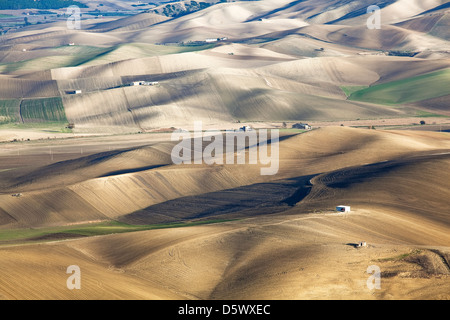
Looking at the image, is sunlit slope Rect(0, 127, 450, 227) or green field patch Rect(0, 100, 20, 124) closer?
sunlit slope Rect(0, 127, 450, 227)

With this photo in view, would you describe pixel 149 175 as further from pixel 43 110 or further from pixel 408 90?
pixel 408 90

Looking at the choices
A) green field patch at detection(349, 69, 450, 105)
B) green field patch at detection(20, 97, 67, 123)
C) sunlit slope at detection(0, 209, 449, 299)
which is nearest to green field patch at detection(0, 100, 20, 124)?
green field patch at detection(20, 97, 67, 123)

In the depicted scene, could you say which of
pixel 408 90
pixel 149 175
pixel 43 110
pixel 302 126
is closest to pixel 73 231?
pixel 149 175

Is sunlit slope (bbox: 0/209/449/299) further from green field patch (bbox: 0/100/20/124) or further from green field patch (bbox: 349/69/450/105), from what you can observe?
green field patch (bbox: 349/69/450/105)

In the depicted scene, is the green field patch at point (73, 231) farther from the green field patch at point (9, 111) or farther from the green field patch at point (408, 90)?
the green field patch at point (408, 90)

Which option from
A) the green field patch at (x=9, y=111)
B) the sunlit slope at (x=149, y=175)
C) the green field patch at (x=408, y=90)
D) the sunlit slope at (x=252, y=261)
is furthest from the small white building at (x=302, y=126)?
the sunlit slope at (x=252, y=261)
